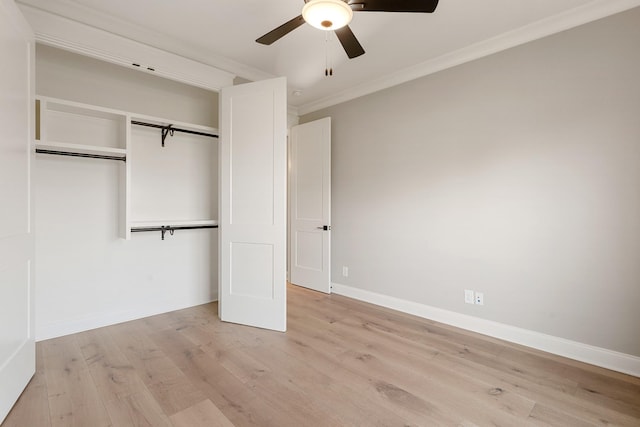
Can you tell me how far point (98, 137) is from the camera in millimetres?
2879

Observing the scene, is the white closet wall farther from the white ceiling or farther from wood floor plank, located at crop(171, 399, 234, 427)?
wood floor plank, located at crop(171, 399, 234, 427)

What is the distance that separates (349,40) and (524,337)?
2.77 m

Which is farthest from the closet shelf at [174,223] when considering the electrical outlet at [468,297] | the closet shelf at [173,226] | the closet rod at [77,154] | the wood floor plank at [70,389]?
the electrical outlet at [468,297]

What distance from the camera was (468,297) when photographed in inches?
119

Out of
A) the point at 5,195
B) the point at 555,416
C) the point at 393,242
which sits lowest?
the point at 555,416

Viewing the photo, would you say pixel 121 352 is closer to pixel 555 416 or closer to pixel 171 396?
pixel 171 396

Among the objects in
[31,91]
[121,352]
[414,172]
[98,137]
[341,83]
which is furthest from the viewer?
[341,83]

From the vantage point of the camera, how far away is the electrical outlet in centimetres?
300

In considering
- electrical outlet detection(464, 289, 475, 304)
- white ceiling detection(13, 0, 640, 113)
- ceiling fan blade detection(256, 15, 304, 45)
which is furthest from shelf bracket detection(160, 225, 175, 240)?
electrical outlet detection(464, 289, 475, 304)

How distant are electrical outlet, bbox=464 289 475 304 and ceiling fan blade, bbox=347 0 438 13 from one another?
2422mm

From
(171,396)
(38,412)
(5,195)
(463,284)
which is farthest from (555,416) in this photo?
(5,195)

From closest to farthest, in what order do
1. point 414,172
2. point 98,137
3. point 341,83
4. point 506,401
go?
point 506,401
point 98,137
point 414,172
point 341,83

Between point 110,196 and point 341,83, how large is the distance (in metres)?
2.80

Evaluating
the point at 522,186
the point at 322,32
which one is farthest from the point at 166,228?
the point at 522,186
